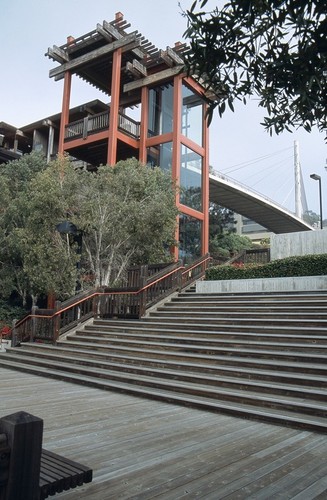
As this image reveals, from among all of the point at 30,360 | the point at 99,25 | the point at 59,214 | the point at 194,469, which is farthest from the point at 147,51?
the point at 194,469

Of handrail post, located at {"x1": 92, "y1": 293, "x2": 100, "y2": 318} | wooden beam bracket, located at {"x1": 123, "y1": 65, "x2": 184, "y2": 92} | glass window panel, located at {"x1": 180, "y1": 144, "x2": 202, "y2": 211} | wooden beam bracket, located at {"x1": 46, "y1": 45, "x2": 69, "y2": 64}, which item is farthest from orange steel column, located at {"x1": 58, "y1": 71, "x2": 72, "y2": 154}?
handrail post, located at {"x1": 92, "y1": 293, "x2": 100, "y2": 318}

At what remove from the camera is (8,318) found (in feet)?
55.8

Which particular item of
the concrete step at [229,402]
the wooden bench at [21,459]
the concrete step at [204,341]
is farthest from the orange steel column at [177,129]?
→ the wooden bench at [21,459]

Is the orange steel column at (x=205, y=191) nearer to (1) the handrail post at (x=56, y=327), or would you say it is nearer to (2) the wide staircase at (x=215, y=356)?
(2) the wide staircase at (x=215, y=356)

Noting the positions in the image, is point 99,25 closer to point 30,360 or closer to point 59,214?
point 59,214

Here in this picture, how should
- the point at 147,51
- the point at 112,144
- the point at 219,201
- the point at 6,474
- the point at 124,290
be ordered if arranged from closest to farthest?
1. the point at 6,474
2. the point at 124,290
3. the point at 112,144
4. the point at 147,51
5. the point at 219,201

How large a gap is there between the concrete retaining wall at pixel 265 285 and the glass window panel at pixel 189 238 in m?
5.10

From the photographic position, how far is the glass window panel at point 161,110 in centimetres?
2057

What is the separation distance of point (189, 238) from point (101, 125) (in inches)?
286

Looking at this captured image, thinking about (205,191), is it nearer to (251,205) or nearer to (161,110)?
(161,110)

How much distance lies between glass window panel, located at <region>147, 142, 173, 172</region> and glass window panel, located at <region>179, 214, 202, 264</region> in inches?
107

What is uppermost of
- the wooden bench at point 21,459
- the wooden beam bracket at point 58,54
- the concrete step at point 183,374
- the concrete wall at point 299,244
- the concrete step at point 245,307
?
the wooden beam bracket at point 58,54

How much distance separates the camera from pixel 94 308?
12328mm

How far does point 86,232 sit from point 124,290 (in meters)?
2.84
